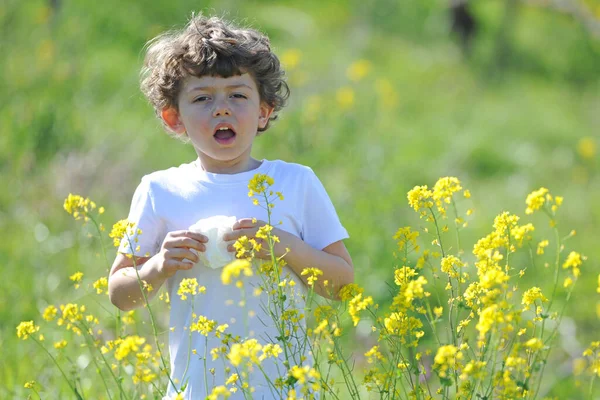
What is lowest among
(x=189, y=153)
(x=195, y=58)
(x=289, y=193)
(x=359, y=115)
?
(x=289, y=193)

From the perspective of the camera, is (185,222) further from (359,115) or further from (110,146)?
(359,115)

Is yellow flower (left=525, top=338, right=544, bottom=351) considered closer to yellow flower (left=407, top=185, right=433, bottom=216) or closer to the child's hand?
yellow flower (left=407, top=185, right=433, bottom=216)

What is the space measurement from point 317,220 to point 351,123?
12.7 ft

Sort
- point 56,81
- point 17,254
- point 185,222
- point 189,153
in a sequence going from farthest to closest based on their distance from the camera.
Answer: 1. point 56,81
2. point 189,153
3. point 17,254
4. point 185,222

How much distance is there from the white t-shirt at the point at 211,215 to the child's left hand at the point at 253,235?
9cm

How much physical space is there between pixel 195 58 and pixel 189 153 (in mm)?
3568

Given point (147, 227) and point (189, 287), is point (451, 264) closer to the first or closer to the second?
point (189, 287)

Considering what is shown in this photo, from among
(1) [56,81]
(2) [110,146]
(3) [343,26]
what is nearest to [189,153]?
(2) [110,146]

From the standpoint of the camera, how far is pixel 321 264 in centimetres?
249

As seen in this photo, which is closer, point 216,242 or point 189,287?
point 189,287

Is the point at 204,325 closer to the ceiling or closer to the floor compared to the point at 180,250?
closer to the floor

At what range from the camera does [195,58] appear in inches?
101

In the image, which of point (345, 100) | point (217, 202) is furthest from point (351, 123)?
point (217, 202)

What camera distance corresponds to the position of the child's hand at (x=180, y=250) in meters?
2.32
